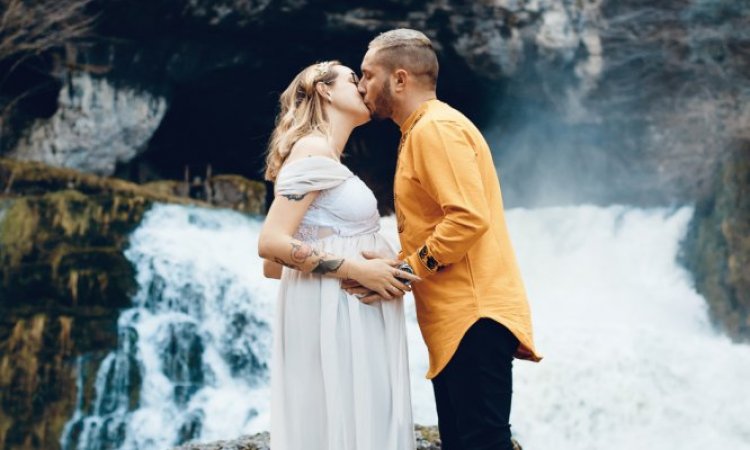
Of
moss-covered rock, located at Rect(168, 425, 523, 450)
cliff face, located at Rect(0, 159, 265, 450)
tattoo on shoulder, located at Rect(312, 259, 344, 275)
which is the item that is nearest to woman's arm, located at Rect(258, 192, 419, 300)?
tattoo on shoulder, located at Rect(312, 259, 344, 275)

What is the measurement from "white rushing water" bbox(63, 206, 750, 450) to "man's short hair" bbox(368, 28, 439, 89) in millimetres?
5665

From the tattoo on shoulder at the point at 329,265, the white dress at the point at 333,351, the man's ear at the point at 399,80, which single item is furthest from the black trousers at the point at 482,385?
the man's ear at the point at 399,80

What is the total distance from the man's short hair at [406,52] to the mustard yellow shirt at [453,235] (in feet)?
0.41

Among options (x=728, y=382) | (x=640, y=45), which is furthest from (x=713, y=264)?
(x=640, y=45)

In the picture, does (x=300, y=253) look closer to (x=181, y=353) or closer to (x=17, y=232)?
(x=181, y=353)

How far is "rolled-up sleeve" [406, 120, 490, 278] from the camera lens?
244 cm

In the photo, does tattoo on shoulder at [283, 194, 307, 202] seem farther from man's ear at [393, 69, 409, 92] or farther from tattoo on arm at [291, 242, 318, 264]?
man's ear at [393, 69, 409, 92]

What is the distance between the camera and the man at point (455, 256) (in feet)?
8.11

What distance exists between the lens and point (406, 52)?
267 centimetres

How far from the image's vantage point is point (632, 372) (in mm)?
8602

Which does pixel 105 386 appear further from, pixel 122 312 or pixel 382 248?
pixel 382 248

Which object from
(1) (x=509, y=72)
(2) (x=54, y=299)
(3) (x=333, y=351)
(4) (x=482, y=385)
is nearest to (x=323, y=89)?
(3) (x=333, y=351)

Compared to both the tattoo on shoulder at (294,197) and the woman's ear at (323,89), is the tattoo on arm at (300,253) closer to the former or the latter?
the tattoo on shoulder at (294,197)

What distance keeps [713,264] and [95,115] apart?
355 inches
